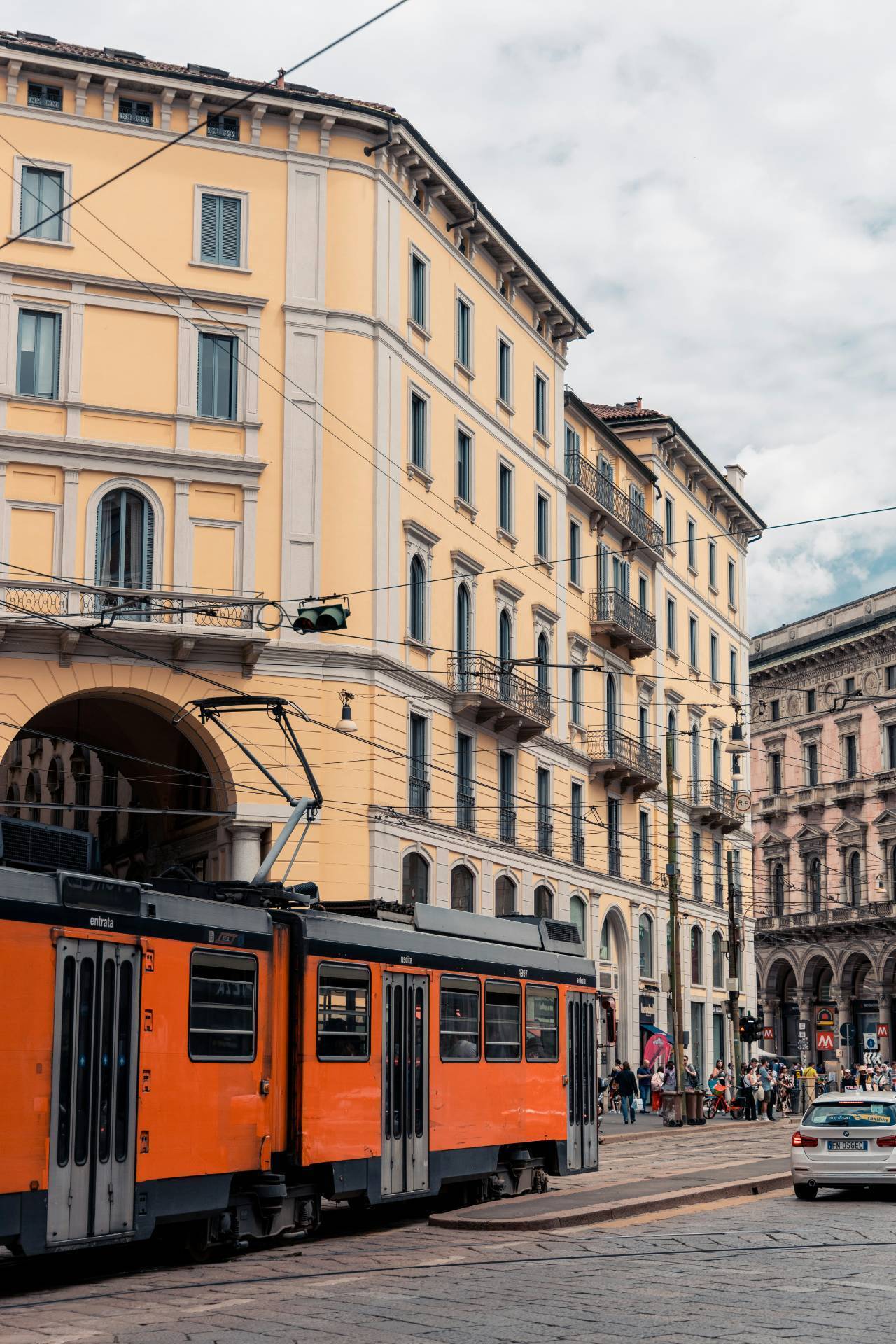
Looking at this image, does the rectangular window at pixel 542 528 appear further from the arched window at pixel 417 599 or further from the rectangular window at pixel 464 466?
the arched window at pixel 417 599

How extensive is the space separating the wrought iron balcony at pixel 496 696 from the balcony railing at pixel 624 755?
4.76m

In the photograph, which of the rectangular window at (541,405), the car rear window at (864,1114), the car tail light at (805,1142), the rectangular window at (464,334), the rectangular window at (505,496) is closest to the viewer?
the car rear window at (864,1114)

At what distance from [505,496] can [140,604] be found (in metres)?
12.6

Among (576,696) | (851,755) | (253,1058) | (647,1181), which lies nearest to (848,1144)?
(647,1181)

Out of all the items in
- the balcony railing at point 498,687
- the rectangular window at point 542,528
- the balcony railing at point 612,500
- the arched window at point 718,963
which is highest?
the balcony railing at point 612,500

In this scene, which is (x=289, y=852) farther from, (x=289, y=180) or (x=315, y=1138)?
(x=315, y=1138)

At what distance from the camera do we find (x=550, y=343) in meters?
46.8

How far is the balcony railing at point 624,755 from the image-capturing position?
1887 inches

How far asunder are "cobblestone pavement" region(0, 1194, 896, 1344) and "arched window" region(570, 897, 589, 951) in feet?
94.6

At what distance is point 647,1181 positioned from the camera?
73.8 feet

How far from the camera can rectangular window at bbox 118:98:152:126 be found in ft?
115

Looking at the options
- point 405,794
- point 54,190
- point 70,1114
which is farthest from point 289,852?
point 70,1114

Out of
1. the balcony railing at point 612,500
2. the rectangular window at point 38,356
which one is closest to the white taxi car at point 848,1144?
the rectangular window at point 38,356

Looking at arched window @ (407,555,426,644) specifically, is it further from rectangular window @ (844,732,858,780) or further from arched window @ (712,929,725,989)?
rectangular window @ (844,732,858,780)
